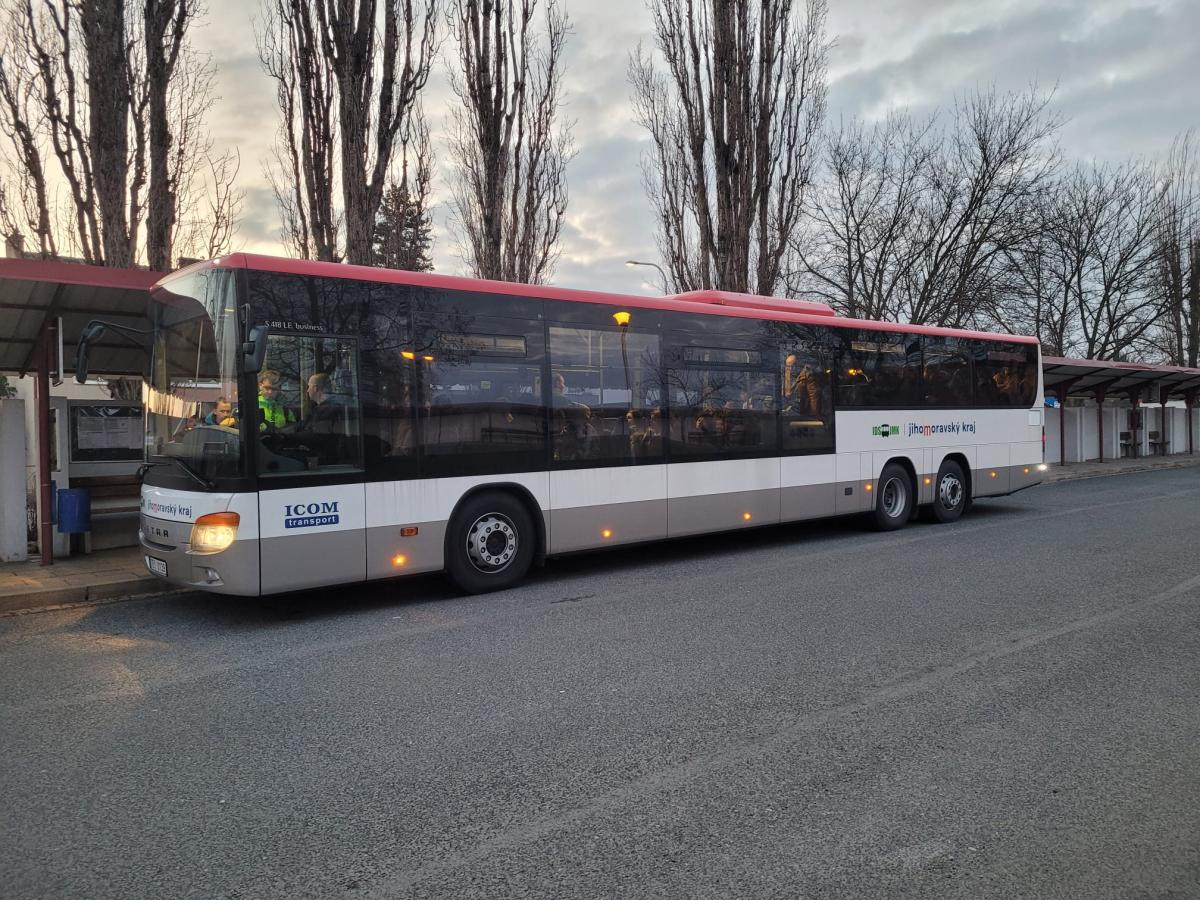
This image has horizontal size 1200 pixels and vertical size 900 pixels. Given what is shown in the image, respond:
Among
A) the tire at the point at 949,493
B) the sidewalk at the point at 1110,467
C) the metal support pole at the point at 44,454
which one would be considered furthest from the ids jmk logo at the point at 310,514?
the sidewalk at the point at 1110,467

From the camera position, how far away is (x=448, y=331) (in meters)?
7.70

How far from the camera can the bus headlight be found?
6.55 m

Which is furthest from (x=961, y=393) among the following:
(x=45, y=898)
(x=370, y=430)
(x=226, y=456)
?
(x=45, y=898)

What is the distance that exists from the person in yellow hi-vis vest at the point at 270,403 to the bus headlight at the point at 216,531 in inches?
30.1

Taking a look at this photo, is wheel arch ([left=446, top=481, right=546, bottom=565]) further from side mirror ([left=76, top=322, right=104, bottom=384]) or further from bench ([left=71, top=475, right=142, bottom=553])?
bench ([left=71, top=475, right=142, bottom=553])

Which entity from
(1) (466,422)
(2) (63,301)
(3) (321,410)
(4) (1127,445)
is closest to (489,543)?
(1) (466,422)

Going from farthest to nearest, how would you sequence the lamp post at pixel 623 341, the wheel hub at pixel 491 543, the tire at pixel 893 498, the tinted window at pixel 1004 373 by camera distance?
the tinted window at pixel 1004 373
the tire at pixel 893 498
the lamp post at pixel 623 341
the wheel hub at pixel 491 543

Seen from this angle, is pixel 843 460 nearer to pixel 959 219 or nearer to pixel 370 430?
pixel 370 430

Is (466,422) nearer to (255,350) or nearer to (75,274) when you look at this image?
(255,350)

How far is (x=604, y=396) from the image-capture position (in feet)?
28.8

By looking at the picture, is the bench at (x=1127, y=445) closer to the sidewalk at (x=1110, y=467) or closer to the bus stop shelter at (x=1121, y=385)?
the bus stop shelter at (x=1121, y=385)

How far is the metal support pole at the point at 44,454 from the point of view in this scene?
29.8 feet

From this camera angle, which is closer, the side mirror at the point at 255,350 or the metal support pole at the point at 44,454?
the side mirror at the point at 255,350

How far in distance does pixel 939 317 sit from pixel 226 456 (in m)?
23.8
